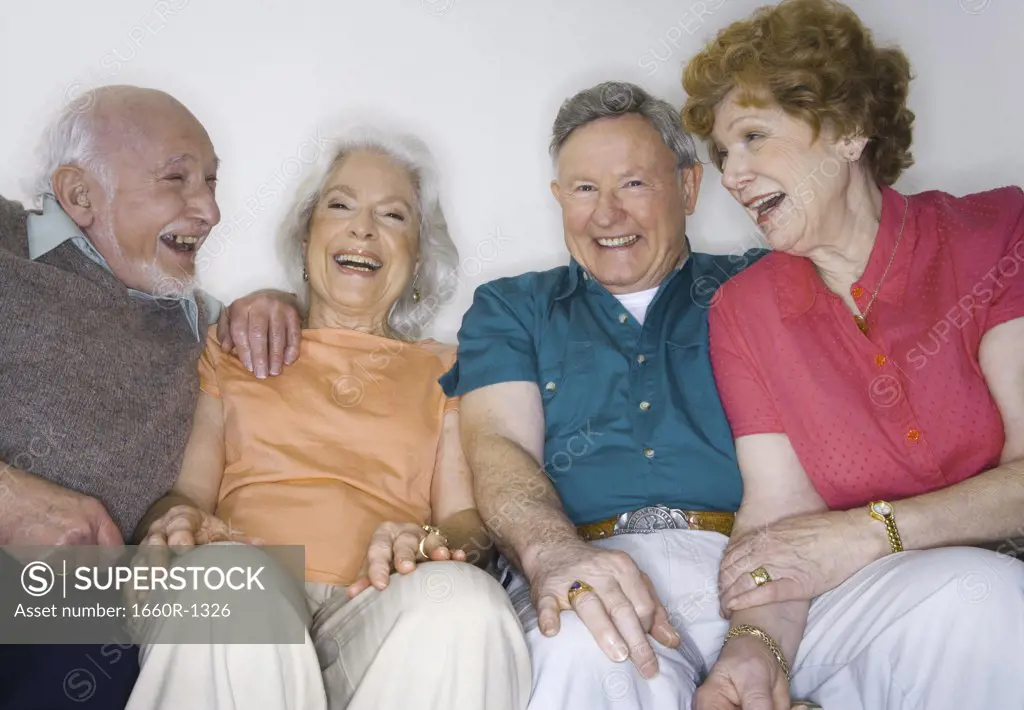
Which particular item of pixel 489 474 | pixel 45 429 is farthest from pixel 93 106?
pixel 489 474

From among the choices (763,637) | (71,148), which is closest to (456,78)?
(71,148)

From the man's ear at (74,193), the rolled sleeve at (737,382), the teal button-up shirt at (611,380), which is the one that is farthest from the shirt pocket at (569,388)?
the man's ear at (74,193)

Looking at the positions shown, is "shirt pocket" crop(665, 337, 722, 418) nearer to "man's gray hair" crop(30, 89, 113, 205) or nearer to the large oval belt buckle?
the large oval belt buckle

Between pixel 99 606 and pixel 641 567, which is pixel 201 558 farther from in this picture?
pixel 641 567

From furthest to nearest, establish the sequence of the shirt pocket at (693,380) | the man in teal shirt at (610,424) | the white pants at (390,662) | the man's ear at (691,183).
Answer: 1. the man's ear at (691,183)
2. the shirt pocket at (693,380)
3. the man in teal shirt at (610,424)
4. the white pants at (390,662)

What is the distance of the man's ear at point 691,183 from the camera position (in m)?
2.11

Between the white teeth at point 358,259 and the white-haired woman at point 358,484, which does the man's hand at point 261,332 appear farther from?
the white teeth at point 358,259

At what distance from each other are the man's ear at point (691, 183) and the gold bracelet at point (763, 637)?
889 millimetres

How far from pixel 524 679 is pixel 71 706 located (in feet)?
1.99

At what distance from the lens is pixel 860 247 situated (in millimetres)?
1808

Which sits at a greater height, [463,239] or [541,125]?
[541,125]

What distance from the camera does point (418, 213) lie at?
2148 millimetres

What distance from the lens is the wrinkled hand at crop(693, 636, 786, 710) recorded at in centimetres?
144

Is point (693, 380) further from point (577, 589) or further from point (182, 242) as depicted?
point (182, 242)
